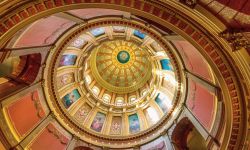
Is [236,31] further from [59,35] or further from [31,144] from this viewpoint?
[31,144]

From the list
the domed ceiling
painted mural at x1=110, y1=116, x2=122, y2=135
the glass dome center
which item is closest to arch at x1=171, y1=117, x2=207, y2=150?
the domed ceiling

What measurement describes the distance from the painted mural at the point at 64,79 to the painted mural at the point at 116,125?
4.59 meters

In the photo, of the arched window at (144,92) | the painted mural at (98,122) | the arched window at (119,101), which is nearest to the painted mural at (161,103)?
the arched window at (144,92)

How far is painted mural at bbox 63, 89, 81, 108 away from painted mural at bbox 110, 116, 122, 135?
3423 millimetres

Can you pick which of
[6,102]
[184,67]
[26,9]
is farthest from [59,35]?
[184,67]

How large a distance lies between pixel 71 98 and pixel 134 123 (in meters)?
5.17

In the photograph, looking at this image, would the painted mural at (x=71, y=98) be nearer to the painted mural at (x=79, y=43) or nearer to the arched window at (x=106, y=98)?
the arched window at (x=106, y=98)

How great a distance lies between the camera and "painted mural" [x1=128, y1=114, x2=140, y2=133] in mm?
17611

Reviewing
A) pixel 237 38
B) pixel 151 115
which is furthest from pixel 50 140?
pixel 237 38

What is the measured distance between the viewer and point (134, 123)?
1825 cm

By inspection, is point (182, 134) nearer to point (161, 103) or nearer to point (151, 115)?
point (161, 103)

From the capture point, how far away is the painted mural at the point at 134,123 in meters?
17.6

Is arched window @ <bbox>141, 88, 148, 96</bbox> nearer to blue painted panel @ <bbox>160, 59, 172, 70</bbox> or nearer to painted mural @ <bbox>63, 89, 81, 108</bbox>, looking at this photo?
blue painted panel @ <bbox>160, 59, 172, 70</bbox>

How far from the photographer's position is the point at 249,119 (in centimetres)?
702
